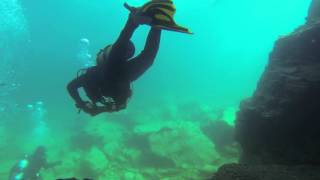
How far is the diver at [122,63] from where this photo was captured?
4.66m

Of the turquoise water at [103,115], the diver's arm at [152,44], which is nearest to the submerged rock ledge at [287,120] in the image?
the diver's arm at [152,44]

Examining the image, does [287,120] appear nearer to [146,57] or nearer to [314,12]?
[146,57]

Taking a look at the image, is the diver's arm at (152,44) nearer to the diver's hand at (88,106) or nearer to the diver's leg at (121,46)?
the diver's leg at (121,46)

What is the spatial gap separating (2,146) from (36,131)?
7.85 metres

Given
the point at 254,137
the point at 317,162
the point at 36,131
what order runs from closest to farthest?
the point at 317,162, the point at 254,137, the point at 36,131

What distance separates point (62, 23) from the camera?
38344 millimetres

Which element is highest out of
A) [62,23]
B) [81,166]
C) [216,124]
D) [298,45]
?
[62,23]

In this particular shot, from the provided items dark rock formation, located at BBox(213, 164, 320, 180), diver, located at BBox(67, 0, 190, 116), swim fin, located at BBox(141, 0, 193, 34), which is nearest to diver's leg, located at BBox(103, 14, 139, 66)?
diver, located at BBox(67, 0, 190, 116)

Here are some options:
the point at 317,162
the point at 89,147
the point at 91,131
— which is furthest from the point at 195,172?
the point at 91,131

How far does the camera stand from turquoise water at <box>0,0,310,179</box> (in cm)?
1770

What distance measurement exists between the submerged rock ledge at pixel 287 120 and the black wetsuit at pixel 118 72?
209cm

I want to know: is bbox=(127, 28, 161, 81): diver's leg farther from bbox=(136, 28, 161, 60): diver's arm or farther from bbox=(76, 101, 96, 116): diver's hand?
bbox=(76, 101, 96, 116): diver's hand

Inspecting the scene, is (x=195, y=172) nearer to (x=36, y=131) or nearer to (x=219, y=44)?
(x=36, y=131)

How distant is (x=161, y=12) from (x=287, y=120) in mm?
3587
